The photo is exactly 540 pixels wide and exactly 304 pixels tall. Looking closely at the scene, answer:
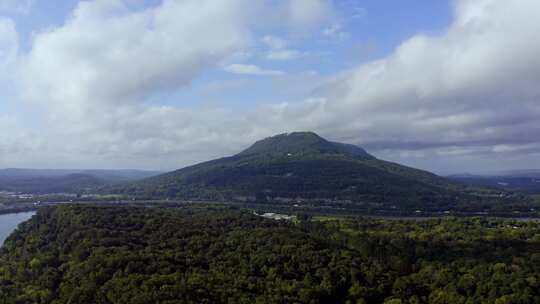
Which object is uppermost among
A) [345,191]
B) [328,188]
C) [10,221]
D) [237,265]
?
[328,188]

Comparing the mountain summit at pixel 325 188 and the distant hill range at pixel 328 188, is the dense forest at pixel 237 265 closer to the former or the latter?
the distant hill range at pixel 328 188

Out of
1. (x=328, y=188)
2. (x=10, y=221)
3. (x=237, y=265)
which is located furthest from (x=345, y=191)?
(x=237, y=265)

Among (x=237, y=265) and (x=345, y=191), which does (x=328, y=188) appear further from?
(x=237, y=265)

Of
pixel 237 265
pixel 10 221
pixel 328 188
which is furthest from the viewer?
pixel 328 188

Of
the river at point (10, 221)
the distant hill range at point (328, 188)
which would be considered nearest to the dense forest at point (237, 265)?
the river at point (10, 221)

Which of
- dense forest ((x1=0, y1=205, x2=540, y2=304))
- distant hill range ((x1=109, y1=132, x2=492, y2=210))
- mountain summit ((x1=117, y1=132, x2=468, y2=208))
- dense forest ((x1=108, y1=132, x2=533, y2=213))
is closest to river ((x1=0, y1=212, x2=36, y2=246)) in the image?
dense forest ((x1=0, y1=205, x2=540, y2=304))

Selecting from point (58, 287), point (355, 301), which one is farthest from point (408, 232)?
point (58, 287)

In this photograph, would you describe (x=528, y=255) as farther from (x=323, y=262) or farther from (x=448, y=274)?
(x=323, y=262)
